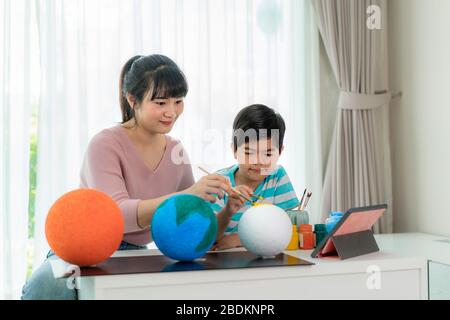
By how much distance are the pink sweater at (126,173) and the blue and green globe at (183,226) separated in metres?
0.26

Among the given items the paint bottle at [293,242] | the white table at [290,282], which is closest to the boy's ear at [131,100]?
the white table at [290,282]

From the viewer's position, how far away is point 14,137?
233 centimetres

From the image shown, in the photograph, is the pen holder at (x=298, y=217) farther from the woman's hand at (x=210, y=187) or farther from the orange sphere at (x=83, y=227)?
the orange sphere at (x=83, y=227)

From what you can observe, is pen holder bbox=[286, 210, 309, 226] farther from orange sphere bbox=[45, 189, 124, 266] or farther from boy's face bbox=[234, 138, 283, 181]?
orange sphere bbox=[45, 189, 124, 266]

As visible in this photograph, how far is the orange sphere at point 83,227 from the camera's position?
1048 millimetres

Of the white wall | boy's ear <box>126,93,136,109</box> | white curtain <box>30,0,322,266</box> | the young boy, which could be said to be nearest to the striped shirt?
the young boy

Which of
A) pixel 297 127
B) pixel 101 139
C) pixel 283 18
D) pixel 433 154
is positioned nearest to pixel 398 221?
pixel 433 154

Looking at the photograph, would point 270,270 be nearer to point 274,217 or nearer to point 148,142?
point 274,217

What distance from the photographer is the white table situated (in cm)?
103

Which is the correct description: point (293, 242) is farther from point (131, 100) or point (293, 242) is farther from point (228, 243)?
point (131, 100)

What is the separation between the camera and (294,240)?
1414 millimetres

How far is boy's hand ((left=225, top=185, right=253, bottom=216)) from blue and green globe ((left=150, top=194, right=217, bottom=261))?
18 cm

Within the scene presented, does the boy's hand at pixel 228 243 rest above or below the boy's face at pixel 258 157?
below

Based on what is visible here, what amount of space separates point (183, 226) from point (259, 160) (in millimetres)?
505
